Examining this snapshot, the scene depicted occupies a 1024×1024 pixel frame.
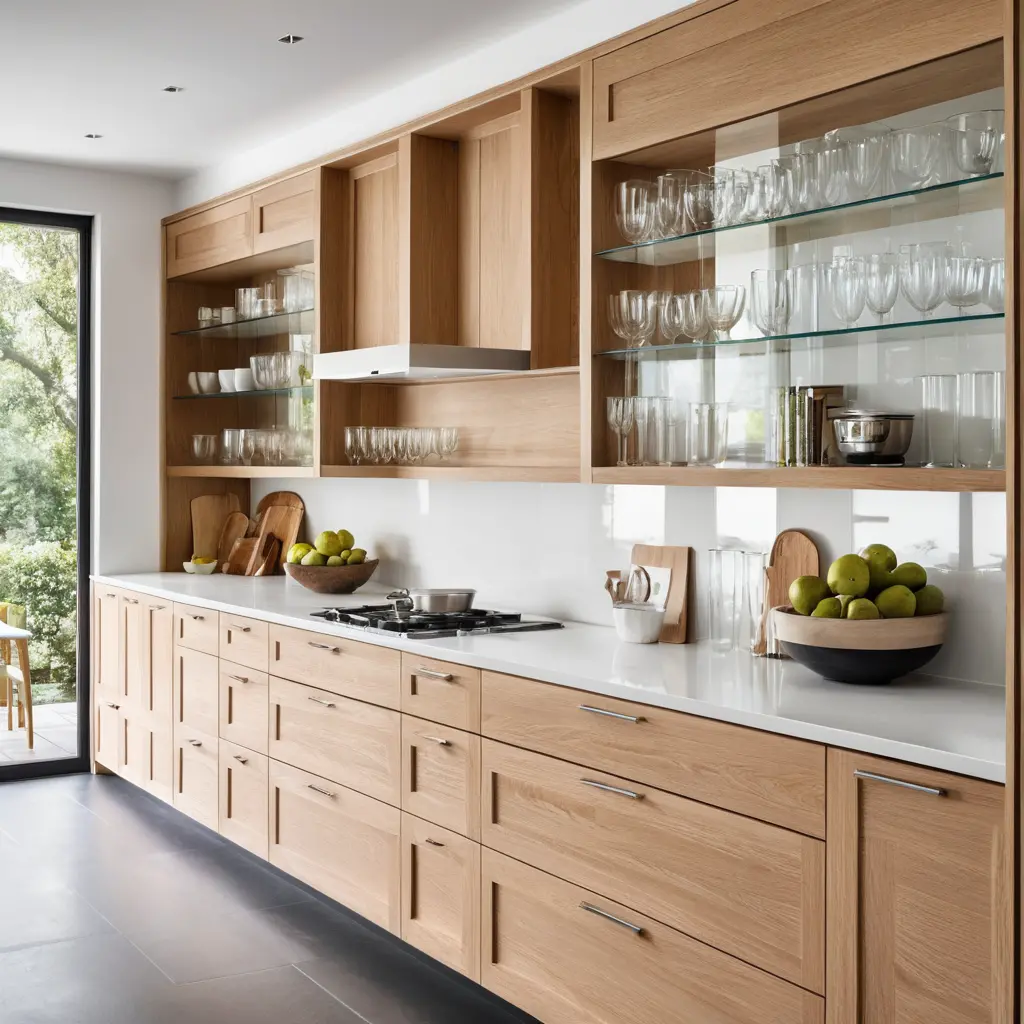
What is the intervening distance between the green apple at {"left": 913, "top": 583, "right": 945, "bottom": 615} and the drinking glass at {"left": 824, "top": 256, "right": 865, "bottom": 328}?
0.60m

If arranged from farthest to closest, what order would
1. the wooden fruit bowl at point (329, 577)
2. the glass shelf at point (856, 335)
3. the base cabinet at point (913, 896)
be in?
the wooden fruit bowl at point (329, 577) → the glass shelf at point (856, 335) → the base cabinet at point (913, 896)

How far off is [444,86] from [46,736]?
11.1ft

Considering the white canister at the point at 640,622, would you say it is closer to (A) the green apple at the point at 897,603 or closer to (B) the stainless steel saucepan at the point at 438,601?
(B) the stainless steel saucepan at the point at 438,601

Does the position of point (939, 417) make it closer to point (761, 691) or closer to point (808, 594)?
point (808, 594)

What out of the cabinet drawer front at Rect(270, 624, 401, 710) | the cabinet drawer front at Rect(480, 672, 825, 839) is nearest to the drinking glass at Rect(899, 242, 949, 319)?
the cabinet drawer front at Rect(480, 672, 825, 839)

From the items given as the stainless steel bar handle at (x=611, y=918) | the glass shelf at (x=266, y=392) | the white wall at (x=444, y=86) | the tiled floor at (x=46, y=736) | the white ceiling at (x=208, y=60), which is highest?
the white ceiling at (x=208, y=60)

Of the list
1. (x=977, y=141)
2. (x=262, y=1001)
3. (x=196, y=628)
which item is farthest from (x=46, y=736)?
(x=977, y=141)

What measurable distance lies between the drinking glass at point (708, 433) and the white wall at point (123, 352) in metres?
3.24

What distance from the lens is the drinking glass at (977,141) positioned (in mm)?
2260

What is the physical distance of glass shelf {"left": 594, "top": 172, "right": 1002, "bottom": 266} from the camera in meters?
2.36

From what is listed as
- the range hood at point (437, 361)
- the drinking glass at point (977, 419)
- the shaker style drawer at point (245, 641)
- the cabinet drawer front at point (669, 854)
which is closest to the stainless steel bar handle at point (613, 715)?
the cabinet drawer front at point (669, 854)

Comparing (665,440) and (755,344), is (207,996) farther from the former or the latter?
(755,344)

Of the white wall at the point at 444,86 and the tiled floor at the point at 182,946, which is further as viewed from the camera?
the white wall at the point at 444,86

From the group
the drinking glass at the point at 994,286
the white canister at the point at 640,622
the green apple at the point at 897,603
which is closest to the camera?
the drinking glass at the point at 994,286
